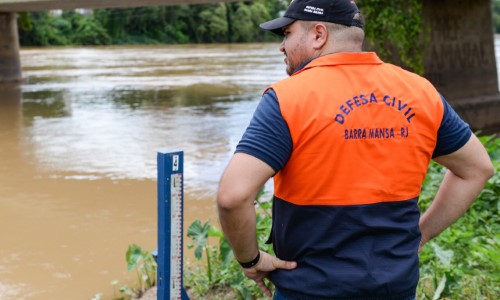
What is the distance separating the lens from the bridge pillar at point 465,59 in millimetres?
13297

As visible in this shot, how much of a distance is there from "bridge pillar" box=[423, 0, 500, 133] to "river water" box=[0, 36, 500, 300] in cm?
368

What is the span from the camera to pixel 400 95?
7.21 feet

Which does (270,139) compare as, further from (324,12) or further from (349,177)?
(324,12)

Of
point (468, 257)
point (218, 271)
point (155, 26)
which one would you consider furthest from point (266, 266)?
point (155, 26)

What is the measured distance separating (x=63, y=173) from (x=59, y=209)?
1892mm

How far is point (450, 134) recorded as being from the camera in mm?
2352

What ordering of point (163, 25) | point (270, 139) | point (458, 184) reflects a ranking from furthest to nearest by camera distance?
point (163, 25) → point (458, 184) → point (270, 139)

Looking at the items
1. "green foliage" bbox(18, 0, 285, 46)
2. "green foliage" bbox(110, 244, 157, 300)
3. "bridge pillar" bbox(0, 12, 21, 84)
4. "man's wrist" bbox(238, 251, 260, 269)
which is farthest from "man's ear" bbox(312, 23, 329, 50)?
"green foliage" bbox(18, 0, 285, 46)

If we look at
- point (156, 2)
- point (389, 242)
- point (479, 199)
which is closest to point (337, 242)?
point (389, 242)

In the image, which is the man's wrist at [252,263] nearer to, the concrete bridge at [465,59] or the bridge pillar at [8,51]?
the concrete bridge at [465,59]

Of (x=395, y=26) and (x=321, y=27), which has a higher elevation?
(x=321, y=27)

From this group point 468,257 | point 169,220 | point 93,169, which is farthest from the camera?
point 93,169

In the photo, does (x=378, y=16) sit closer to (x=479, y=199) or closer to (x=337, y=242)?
(x=479, y=199)

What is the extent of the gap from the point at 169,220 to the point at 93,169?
7904mm
